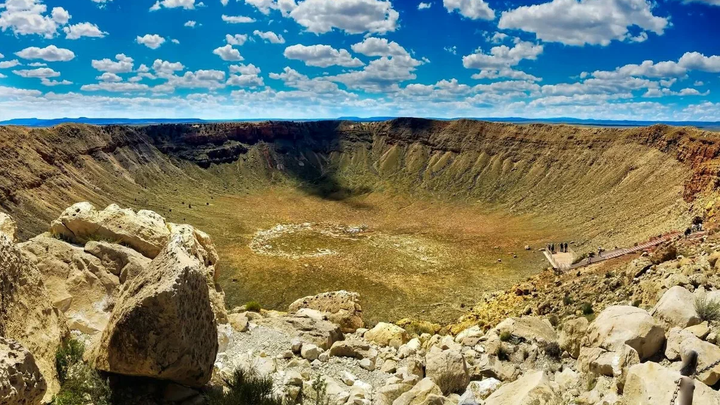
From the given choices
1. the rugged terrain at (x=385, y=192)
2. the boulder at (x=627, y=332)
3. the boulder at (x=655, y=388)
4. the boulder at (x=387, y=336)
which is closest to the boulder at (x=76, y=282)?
the boulder at (x=387, y=336)

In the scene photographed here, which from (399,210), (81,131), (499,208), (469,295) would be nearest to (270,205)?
(399,210)

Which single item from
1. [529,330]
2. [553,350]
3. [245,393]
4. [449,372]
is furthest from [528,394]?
[529,330]

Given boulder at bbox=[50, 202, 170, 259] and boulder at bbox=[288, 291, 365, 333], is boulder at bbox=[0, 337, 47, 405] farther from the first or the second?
boulder at bbox=[288, 291, 365, 333]

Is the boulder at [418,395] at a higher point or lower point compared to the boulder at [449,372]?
higher

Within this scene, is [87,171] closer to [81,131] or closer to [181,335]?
[81,131]

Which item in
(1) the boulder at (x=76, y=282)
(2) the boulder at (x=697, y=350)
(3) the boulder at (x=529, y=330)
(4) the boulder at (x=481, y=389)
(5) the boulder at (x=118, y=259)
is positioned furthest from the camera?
(3) the boulder at (x=529, y=330)

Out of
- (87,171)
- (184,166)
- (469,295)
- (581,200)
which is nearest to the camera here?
(469,295)

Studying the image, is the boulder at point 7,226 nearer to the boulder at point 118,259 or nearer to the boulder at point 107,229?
the boulder at point 107,229
